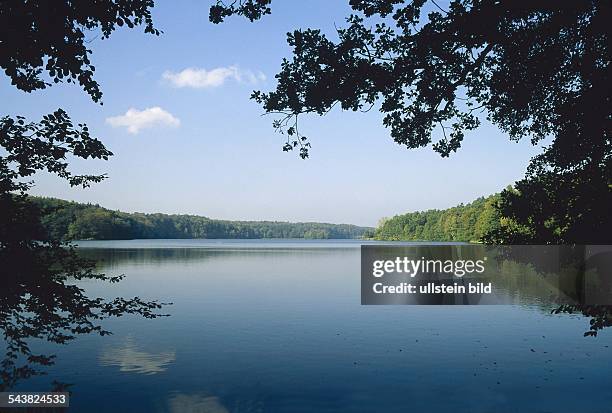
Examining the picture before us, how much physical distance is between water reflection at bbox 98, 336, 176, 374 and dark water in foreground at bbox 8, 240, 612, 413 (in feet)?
0.13

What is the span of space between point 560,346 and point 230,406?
1485cm

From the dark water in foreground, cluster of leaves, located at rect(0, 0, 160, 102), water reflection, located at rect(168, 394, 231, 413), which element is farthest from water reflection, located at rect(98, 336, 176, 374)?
cluster of leaves, located at rect(0, 0, 160, 102)

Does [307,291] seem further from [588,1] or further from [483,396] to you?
[588,1]

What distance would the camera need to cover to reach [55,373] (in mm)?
17312

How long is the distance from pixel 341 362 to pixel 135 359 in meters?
7.73

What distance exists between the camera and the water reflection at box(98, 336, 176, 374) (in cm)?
1786

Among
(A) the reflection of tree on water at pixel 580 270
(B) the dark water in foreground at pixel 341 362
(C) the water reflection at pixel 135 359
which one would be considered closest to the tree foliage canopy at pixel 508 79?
(A) the reflection of tree on water at pixel 580 270

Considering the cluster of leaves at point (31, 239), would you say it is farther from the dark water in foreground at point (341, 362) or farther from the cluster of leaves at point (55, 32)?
the dark water in foreground at point (341, 362)

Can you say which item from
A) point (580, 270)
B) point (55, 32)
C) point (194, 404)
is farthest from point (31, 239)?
point (580, 270)

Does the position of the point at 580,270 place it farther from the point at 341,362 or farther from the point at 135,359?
the point at 135,359

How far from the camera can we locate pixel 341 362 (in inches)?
738

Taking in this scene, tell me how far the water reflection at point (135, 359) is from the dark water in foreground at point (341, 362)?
40 millimetres

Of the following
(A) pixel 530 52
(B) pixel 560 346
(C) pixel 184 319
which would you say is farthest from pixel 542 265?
(C) pixel 184 319

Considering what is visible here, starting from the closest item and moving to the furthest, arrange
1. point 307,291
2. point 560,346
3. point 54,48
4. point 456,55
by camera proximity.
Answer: point 54,48
point 456,55
point 560,346
point 307,291
